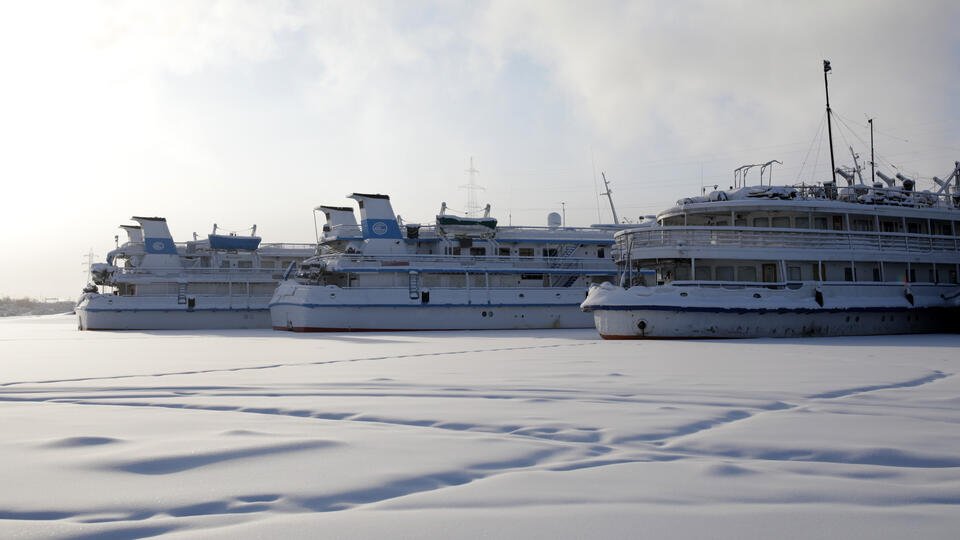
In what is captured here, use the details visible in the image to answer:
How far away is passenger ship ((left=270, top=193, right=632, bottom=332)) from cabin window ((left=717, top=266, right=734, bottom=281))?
37.7ft

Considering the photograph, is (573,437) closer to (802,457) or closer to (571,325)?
(802,457)

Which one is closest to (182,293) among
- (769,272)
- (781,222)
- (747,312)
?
(747,312)

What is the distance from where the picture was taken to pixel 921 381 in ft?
33.9

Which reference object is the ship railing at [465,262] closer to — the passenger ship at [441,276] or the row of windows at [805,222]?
the passenger ship at [441,276]

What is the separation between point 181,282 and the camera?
4294 cm

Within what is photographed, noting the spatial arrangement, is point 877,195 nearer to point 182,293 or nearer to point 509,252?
point 509,252

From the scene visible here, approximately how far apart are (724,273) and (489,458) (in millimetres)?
24155

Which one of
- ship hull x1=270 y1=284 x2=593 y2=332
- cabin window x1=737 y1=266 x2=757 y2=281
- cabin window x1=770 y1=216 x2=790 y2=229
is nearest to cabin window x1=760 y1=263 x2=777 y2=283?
cabin window x1=737 y1=266 x2=757 y2=281

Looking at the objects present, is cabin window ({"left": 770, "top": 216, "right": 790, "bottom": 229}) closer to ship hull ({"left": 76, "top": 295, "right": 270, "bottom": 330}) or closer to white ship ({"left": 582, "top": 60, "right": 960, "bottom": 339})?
white ship ({"left": 582, "top": 60, "right": 960, "bottom": 339})

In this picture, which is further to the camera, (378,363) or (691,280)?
(691,280)

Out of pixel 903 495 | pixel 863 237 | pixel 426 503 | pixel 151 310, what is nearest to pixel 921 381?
pixel 903 495

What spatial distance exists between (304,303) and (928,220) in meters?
28.4

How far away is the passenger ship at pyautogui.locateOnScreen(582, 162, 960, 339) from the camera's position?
81.9 ft

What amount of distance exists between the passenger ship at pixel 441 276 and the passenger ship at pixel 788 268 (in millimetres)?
9895
